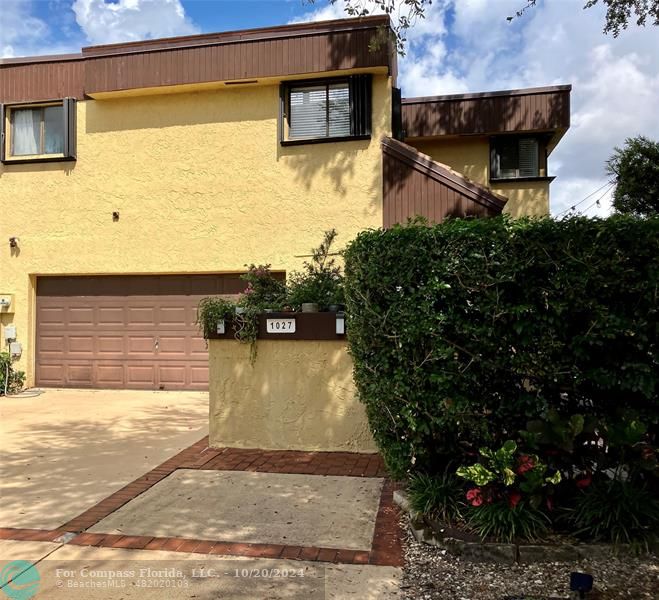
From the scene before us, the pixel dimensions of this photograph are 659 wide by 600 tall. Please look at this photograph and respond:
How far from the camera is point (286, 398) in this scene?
615 centimetres

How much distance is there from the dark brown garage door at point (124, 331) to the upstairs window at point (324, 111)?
2988 mm

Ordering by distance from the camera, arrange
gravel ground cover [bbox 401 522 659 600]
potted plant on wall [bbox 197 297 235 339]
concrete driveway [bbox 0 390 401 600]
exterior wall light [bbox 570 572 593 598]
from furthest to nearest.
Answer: potted plant on wall [bbox 197 297 235 339] < concrete driveway [bbox 0 390 401 600] < gravel ground cover [bbox 401 522 659 600] < exterior wall light [bbox 570 572 593 598]

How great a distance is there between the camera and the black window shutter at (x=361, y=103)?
31.0 feet

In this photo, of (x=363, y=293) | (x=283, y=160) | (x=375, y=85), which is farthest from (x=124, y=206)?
(x=363, y=293)

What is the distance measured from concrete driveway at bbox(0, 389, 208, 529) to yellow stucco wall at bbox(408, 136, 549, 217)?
739cm

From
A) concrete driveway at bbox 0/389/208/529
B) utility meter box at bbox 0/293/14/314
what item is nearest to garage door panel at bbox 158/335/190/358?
concrete driveway at bbox 0/389/208/529

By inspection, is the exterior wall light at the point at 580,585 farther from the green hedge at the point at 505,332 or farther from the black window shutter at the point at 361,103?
the black window shutter at the point at 361,103

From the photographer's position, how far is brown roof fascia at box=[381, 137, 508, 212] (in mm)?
9062

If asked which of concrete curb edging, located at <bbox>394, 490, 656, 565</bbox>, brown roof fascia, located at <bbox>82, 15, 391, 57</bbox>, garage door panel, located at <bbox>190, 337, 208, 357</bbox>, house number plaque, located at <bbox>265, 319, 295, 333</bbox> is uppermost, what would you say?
brown roof fascia, located at <bbox>82, 15, 391, 57</bbox>

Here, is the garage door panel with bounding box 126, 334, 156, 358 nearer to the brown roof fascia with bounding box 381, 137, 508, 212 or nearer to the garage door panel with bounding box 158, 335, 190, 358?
the garage door panel with bounding box 158, 335, 190, 358

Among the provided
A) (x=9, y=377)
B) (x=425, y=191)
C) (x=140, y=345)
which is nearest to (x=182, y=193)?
(x=140, y=345)

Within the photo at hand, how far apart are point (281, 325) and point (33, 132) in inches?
320

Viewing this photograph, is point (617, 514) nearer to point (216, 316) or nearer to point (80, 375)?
point (216, 316)

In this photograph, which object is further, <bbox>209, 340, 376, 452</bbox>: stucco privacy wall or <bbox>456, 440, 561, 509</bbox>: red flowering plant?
<bbox>209, 340, 376, 452</bbox>: stucco privacy wall
